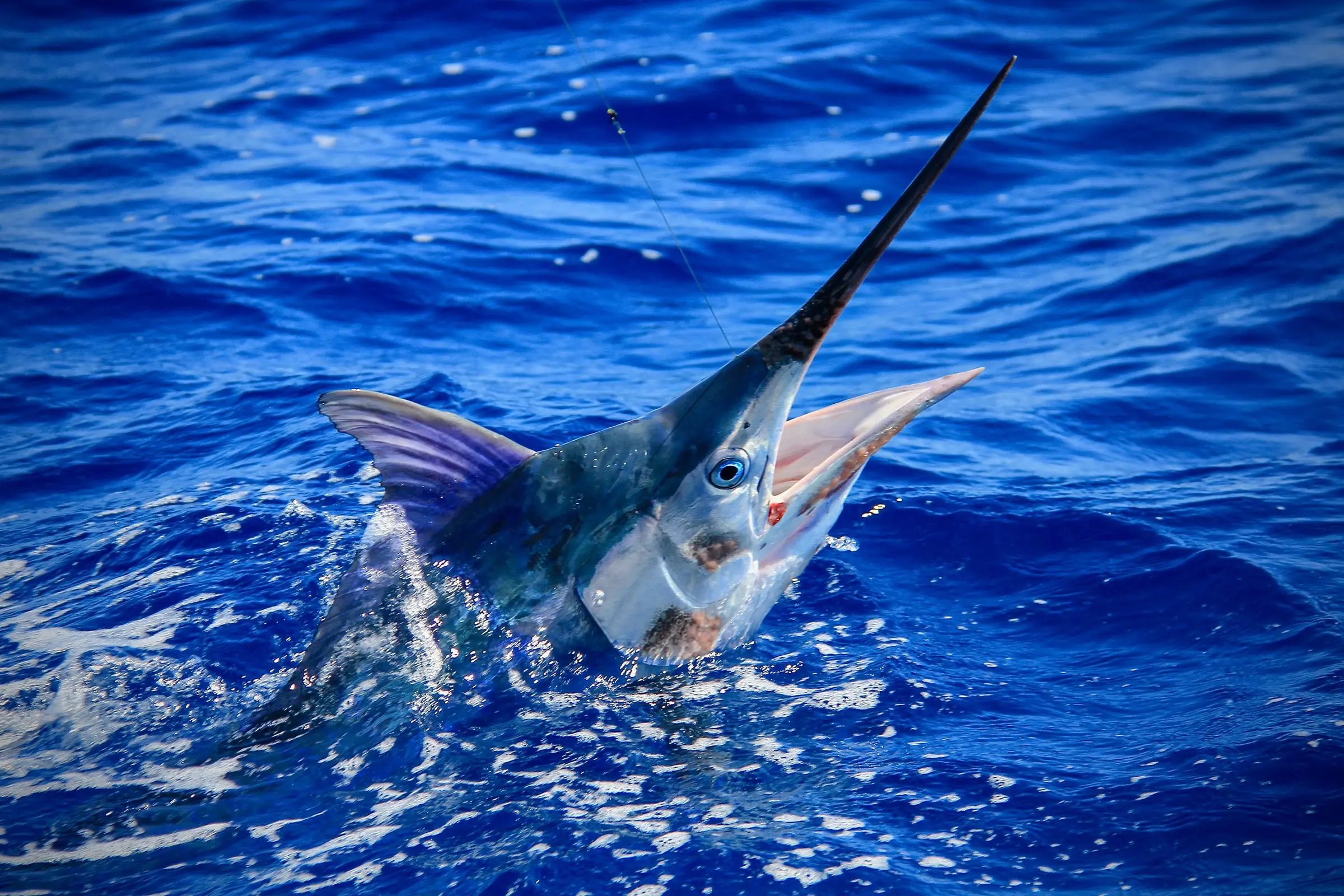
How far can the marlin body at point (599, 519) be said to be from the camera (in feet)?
Answer: 14.3

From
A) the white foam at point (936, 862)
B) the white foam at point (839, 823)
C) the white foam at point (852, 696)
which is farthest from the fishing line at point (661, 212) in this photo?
the white foam at point (936, 862)

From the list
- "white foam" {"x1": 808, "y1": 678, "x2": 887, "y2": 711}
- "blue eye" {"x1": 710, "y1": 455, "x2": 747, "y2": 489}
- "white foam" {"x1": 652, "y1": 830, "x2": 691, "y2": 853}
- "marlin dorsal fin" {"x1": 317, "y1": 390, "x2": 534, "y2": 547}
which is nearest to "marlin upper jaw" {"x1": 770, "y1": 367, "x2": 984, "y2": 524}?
"blue eye" {"x1": 710, "y1": 455, "x2": 747, "y2": 489}

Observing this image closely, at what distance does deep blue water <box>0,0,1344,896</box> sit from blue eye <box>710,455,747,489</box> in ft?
2.68

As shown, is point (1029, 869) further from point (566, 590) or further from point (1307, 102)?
point (1307, 102)

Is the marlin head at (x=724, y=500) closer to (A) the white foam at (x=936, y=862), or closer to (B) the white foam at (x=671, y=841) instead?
(B) the white foam at (x=671, y=841)

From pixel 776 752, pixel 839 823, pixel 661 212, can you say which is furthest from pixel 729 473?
pixel 661 212

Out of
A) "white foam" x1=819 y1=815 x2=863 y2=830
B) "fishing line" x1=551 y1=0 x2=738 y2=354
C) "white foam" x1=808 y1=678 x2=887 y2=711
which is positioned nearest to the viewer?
"white foam" x1=819 y1=815 x2=863 y2=830

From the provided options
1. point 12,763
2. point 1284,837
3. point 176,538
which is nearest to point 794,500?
point 1284,837

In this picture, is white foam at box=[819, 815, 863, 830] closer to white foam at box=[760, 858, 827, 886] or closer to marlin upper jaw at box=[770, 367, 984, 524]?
white foam at box=[760, 858, 827, 886]

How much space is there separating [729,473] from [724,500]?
10cm

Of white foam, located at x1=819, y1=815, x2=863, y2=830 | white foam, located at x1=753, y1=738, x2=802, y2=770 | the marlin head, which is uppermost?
the marlin head

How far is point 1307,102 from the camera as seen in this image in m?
13.0

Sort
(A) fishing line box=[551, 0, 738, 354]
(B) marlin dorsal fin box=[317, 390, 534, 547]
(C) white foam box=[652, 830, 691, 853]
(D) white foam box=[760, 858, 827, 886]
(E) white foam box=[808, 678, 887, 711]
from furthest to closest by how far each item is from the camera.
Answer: (A) fishing line box=[551, 0, 738, 354] → (E) white foam box=[808, 678, 887, 711] → (B) marlin dorsal fin box=[317, 390, 534, 547] → (C) white foam box=[652, 830, 691, 853] → (D) white foam box=[760, 858, 827, 886]

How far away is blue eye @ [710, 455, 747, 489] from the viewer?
14.2 ft
